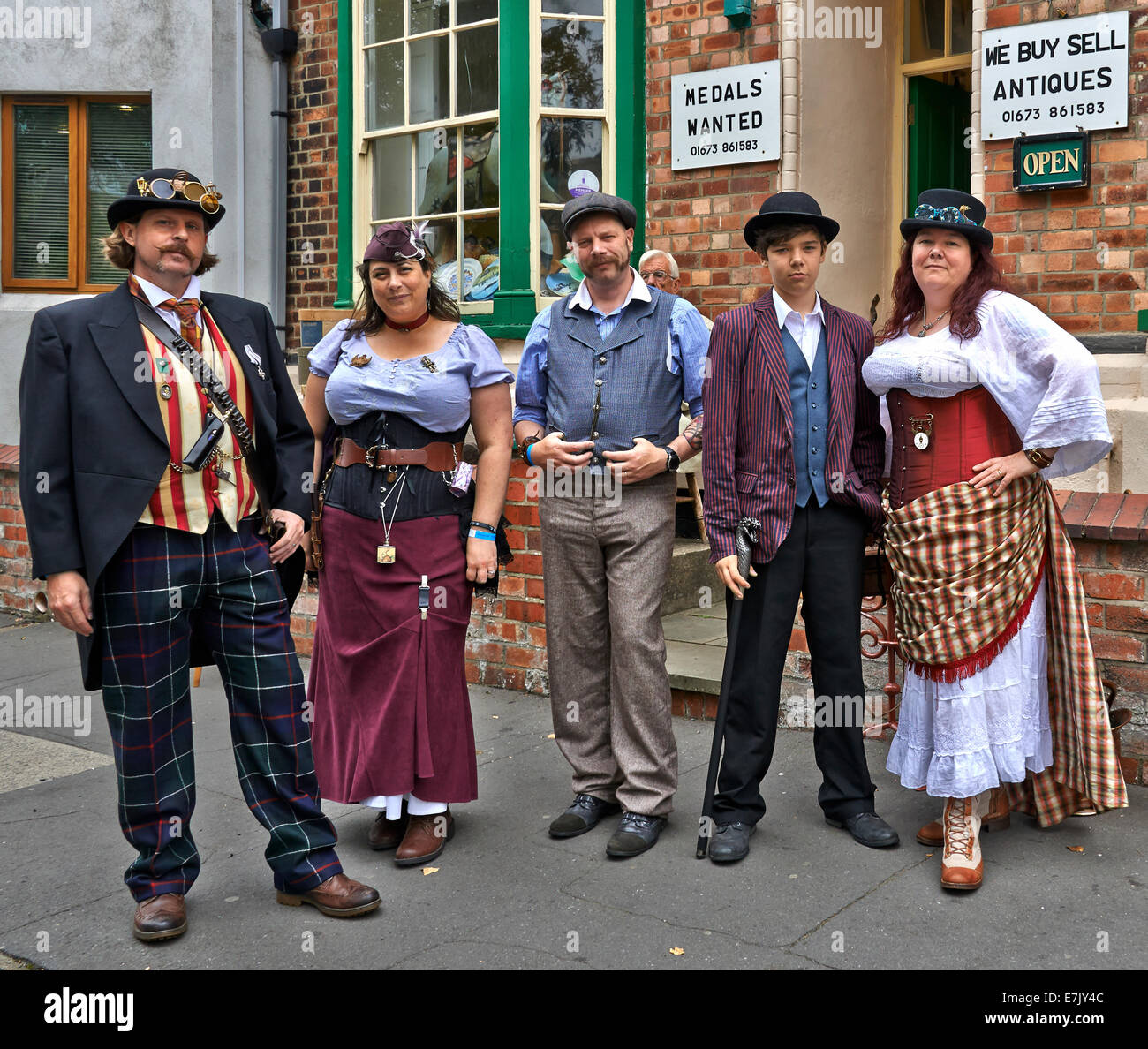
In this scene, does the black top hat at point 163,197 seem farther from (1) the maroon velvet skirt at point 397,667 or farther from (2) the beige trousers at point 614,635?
(2) the beige trousers at point 614,635

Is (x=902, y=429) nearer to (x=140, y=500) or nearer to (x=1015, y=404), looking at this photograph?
(x=1015, y=404)

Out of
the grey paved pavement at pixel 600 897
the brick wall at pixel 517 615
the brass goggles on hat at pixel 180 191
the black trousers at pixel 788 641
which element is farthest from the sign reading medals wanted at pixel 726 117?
the brass goggles on hat at pixel 180 191

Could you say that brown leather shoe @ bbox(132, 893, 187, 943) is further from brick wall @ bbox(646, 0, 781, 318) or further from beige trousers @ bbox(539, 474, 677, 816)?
brick wall @ bbox(646, 0, 781, 318)

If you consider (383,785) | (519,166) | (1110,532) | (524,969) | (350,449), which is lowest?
(524,969)

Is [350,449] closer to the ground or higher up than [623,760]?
higher up

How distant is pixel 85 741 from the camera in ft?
19.6

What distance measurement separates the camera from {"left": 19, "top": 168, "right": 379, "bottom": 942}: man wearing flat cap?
3654mm

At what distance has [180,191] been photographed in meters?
3.76

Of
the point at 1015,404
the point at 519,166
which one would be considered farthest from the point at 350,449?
the point at 519,166

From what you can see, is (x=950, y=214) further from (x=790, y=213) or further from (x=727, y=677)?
(x=727, y=677)

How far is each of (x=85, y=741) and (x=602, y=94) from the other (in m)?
4.59

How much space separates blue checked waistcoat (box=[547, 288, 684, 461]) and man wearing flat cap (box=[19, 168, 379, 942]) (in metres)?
1.01

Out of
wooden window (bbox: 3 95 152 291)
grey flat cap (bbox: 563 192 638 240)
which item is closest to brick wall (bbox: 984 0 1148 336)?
grey flat cap (bbox: 563 192 638 240)

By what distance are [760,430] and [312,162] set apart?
238 inches
